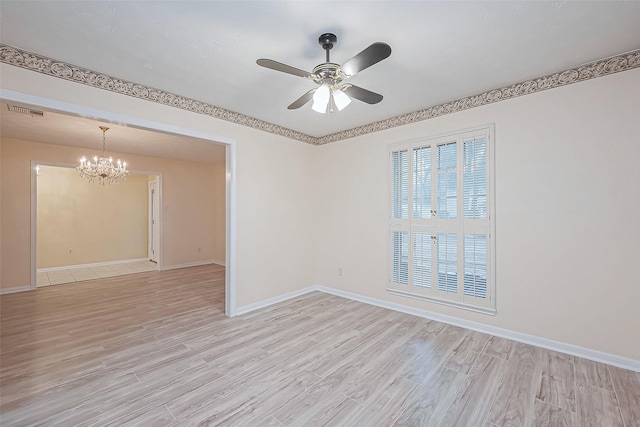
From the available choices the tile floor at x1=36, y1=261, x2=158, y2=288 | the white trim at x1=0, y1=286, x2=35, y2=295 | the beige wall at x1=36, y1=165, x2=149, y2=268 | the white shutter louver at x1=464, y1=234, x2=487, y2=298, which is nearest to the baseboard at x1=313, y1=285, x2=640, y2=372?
the white shutter louver at x1=464, y1=234, x2=487, y2=298

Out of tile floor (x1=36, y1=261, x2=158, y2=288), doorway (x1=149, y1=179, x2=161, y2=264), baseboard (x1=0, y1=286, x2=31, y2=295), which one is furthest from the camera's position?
doorway (x1=149, y1=179, x2=161, y2=264)

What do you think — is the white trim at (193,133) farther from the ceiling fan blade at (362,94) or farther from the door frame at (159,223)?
the door frame at (159,223)

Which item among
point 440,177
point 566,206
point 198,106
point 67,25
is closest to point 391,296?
point 440,177

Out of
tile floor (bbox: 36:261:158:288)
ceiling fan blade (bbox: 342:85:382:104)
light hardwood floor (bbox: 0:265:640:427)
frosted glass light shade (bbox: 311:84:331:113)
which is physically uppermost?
ceiling fan blade (bbox: 342:85:382:104)

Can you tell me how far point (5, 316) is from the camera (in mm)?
3459

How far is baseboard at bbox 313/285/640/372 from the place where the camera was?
2.32 metres

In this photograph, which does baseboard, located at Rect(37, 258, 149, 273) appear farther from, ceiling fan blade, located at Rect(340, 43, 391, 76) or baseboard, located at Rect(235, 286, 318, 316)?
ceiling fan blade, located at Rect(340, 43, 391, 76)

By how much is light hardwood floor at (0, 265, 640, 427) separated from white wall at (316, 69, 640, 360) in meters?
0.37

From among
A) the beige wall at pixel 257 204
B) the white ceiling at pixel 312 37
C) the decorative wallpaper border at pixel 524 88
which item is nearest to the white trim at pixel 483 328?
the beige wall at pixel 257 204

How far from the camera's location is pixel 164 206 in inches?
254

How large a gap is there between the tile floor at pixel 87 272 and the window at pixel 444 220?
597 centimetres

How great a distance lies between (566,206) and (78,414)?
14.3ft

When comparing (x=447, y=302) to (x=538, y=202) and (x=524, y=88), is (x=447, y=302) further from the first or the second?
(x=524, y=88)

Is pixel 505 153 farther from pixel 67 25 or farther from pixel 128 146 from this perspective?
pixel 128 146
